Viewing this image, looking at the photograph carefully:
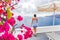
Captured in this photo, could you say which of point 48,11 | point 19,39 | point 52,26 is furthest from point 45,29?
point 19,39

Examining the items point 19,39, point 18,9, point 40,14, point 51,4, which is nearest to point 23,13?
point 18,9

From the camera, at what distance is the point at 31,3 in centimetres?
251

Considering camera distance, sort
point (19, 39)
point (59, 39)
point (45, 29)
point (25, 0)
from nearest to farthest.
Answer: point (19, 39)
point (59, 39)
point (25, 0)
point (45, 29)

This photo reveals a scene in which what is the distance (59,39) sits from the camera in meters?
2.34

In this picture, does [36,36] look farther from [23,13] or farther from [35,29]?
[23,13]

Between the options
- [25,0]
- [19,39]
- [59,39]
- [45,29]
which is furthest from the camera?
[45,29]

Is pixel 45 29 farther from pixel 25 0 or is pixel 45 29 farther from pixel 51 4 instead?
pixel 25 0

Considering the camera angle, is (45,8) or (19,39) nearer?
(19,39)

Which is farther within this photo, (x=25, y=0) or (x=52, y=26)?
(x=52, y=26)

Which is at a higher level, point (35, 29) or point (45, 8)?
point (45, 8)

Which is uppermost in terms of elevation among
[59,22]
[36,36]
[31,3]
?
[31,3]

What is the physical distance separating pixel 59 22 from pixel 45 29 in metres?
0.29

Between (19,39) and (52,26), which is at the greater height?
(19,39)

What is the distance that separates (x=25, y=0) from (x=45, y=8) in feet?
1.14
